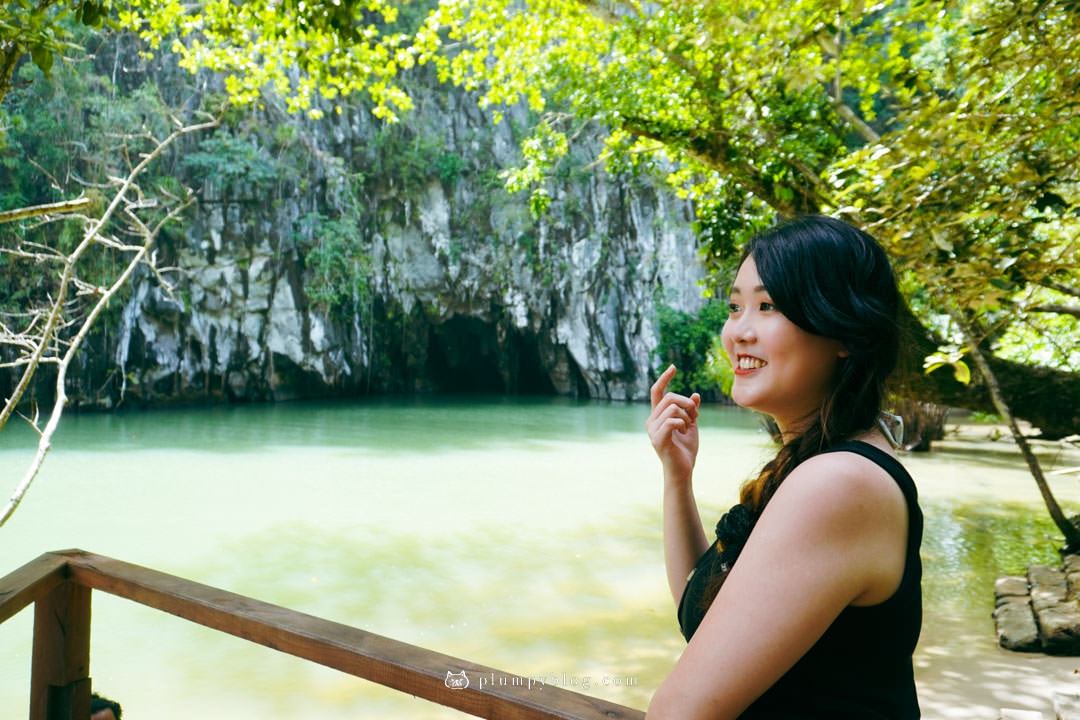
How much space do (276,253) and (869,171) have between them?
14.4m

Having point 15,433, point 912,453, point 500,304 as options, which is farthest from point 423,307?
point 912,453

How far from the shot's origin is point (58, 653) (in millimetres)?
1601

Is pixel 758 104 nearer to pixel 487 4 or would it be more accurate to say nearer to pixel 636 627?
pixel 487 4

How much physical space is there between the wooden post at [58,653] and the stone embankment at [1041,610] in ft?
13.5

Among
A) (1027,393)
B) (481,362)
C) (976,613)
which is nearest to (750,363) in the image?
(976,613)

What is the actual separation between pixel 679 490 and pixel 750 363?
0.30 m

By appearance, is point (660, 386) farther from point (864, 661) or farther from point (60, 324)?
point (60, 324)

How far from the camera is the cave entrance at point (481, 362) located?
20641 mm

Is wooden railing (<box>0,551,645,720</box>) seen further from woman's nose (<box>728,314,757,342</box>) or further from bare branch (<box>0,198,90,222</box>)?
bare branch (<box>0,198,90,222</box>)

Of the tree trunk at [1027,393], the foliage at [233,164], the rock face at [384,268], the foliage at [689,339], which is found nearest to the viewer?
the tree trunk at [1027,393]

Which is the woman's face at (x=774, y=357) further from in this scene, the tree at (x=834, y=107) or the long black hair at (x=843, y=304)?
the tree at (x=834, y=107)

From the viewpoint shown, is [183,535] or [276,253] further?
[276,253]

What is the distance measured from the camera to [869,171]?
10.7 feet

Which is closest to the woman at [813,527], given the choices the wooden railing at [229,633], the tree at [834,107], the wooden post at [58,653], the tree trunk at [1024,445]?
the tree at [834,107]
